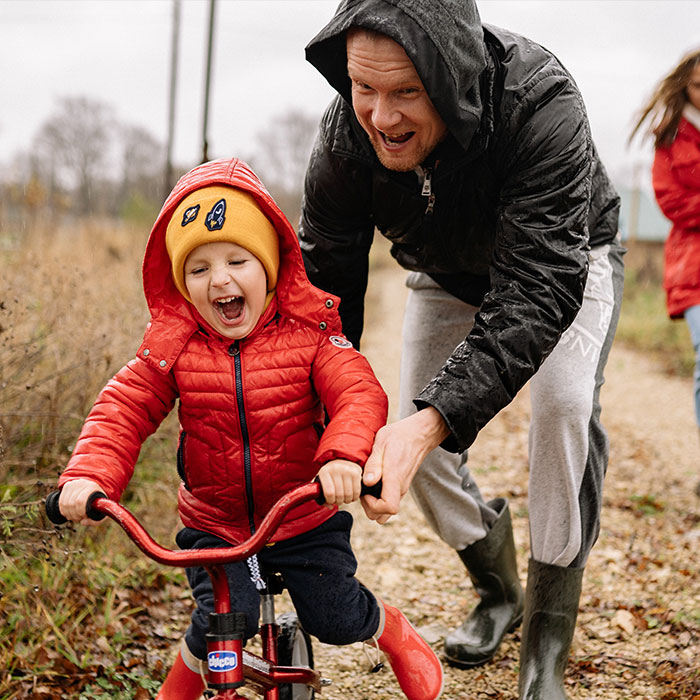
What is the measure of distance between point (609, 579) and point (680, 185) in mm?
2114

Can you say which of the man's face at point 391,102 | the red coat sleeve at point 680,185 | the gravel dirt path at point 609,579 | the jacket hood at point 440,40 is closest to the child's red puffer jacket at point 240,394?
the man's face at point 391,102

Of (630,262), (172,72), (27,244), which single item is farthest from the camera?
(630,262)

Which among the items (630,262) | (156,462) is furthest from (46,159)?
(156,462)

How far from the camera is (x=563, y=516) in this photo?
282 cm

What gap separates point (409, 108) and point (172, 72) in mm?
18019

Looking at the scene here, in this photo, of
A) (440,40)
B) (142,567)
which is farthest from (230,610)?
(142,567)

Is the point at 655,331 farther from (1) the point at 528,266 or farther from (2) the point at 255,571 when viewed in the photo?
(2) the point at 255,571

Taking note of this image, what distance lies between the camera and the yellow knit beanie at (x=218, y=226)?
238cm

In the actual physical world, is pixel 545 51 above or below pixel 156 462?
above

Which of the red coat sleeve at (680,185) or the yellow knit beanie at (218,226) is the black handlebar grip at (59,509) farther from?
the red coat sleeve at (680,185)

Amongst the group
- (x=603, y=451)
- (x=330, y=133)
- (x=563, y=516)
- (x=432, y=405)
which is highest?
(x=330, y=133)

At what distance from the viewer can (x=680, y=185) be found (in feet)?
15.0

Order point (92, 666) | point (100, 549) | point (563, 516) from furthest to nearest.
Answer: point (100, 549) < point (92, 666) < point (563, 516)

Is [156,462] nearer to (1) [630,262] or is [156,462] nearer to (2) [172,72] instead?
(2) [172,72]
